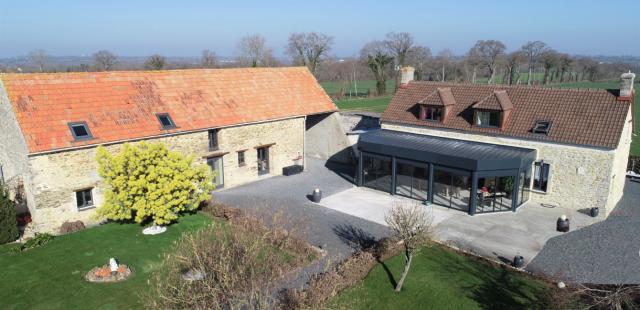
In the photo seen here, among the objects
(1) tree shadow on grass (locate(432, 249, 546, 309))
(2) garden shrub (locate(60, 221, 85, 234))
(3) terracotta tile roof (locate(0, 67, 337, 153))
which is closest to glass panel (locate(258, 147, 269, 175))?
(3) terracotta tile roof (locate(0, 67, 337, 153))

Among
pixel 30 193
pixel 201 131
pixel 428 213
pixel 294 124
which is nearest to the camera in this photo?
pixel 30 193

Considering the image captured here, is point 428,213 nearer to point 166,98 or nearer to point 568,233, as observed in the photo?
point 568,233

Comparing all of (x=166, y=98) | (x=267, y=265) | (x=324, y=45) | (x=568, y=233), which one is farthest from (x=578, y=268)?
(x=324, y=45)

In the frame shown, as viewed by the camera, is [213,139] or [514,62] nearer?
[213,139]

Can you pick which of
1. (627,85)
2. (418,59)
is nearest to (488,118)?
(627,85)

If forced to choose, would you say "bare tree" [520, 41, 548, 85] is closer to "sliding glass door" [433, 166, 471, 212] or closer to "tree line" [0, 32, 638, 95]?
"tree line" [0, 32, 638, 95]

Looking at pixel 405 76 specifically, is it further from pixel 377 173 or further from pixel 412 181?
pixel 412 181
